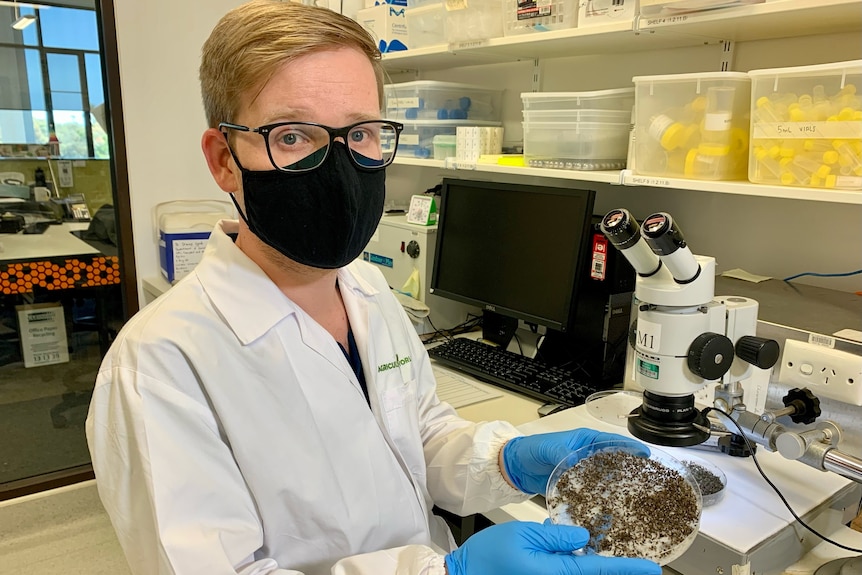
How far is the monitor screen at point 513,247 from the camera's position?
1802 millimetres

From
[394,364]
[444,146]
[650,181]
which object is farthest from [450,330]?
[394,364]

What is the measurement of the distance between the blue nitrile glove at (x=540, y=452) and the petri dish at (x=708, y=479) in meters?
0.17

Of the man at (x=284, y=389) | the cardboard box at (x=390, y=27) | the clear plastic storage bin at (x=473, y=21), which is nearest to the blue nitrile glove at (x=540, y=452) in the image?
the man at (x=284, y=389)

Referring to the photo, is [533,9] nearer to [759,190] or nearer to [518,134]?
[518,134]

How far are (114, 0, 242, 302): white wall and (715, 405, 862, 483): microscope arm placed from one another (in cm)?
243

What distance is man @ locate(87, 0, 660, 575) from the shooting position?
0.89 meters


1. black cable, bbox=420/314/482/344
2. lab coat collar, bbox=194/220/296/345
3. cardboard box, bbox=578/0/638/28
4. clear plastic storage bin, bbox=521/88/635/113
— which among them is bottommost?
black cable, bbox=420/314/482/344

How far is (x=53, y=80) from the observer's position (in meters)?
2.65

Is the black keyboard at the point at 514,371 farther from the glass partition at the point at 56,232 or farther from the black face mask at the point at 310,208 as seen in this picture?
the glass partition at the point at 56,232

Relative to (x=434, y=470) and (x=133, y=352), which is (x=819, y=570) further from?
(x=133, y=352)

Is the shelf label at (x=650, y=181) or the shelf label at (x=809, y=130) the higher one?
the shelf label at (x=809, y=130)

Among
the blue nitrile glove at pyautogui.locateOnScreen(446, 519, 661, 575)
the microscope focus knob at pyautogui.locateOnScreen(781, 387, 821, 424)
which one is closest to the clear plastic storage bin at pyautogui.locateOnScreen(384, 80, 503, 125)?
the microscope focus knob at pyautogui.locateOnScreen(781, 387, 821, 424)

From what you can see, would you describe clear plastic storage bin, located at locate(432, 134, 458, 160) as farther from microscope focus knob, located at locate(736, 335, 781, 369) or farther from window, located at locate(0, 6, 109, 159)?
window, located at locate(0, 6, 109, 159)

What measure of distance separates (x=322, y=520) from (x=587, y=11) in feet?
4.49
